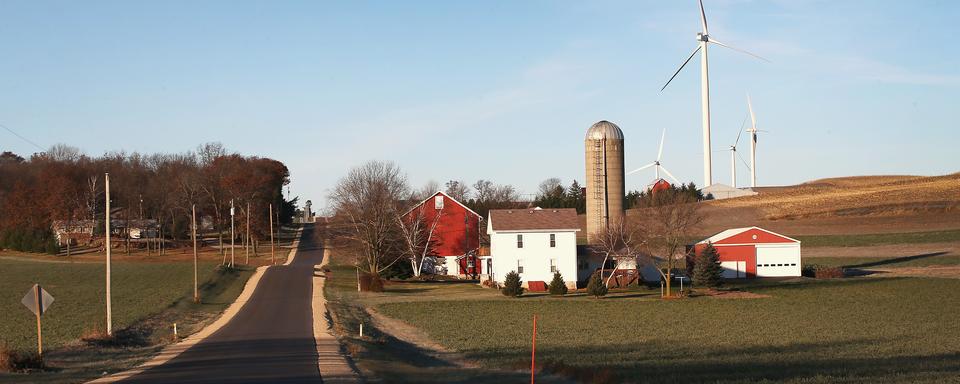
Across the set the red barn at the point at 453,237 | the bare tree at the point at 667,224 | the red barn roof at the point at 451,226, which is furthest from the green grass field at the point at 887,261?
the red barn roof at the point at 451,226

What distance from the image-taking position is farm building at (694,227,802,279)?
7975 cm

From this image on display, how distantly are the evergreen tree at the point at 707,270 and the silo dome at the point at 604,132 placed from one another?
13.9 meters

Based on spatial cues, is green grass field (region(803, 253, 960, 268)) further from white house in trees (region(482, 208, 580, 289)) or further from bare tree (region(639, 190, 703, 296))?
white house in trees (region(482, 208, 580, 289))

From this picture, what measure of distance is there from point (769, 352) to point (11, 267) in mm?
82438

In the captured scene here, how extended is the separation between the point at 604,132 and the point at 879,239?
4013 centimetres

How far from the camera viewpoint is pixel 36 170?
13888 cm

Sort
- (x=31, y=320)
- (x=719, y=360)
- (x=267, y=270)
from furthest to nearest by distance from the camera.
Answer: (x=267, y=270)
(x=31, y=320)
(x=719, y=360)

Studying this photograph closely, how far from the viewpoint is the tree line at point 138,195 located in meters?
111

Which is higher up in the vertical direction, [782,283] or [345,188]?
[345,188]

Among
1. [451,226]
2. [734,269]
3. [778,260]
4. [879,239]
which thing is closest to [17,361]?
[451,226]

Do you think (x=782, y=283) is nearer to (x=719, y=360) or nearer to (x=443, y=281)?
(x=443, y=281)

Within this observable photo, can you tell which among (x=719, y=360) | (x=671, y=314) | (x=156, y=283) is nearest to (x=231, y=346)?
(x=719, y=360)

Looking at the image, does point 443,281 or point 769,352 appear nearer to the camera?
point 769,352

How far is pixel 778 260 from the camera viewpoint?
8012 cm
